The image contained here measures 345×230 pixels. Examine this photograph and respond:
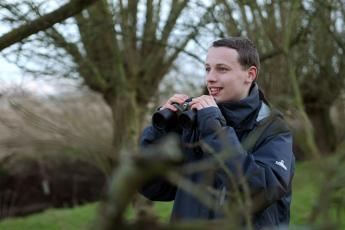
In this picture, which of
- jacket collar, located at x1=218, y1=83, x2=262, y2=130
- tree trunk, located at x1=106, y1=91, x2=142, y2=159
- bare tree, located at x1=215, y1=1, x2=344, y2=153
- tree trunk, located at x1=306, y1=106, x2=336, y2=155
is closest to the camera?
jacket collar, located at x1=218, y1=83, x2=262, y2=130

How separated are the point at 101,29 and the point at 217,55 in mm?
4375

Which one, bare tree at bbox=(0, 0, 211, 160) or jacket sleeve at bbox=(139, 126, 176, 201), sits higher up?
bare tree at bbox=(0, 0, 211, 160)

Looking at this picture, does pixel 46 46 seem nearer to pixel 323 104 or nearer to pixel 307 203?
pixel 307 203

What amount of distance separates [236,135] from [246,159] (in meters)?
0.25

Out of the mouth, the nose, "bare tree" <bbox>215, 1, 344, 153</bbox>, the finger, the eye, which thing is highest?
"bare tree" <bbox>215, 1, 344, 153</bbox>

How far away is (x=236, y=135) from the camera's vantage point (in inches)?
108

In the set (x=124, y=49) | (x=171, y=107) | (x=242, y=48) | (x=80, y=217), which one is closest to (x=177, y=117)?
(x=171, y=107)

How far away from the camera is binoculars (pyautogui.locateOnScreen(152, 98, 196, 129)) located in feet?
8.75

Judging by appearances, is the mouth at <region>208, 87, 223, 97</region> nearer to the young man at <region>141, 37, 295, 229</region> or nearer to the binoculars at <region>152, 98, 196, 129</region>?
the young man at <region>141, 37, 295, 229</region>

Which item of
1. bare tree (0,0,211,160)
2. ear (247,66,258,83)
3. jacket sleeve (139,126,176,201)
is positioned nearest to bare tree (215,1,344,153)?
bare tree (0,0,211,160)

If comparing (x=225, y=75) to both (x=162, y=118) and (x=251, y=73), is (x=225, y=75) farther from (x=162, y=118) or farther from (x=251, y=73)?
(x=162, y=118)

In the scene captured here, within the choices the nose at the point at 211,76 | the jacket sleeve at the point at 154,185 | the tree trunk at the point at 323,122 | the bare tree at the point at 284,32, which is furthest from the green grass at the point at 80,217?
the nose at the point at 211,76

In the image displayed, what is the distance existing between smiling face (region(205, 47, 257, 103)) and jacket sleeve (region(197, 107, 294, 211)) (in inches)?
9.3

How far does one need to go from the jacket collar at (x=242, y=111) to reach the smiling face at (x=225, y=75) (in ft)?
0.18
